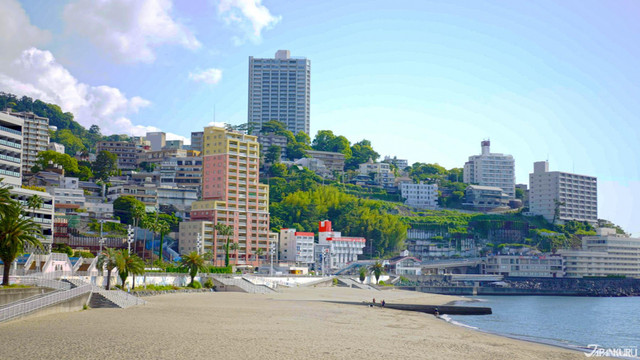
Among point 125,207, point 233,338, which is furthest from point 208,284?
point 125,207

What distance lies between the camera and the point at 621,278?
195 m

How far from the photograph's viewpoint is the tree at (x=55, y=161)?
174375 mm

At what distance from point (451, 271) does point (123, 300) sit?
490 feet

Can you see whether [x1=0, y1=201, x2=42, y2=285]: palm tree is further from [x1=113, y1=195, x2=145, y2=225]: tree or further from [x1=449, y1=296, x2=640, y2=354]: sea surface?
[x1=113, y1=195, x2=145, y2=225]: tree

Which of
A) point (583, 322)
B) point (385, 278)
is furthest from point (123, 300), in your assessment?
point (385, 278)

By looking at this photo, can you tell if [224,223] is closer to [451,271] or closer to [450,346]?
[451,271]

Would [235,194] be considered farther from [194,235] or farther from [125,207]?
[125,207]

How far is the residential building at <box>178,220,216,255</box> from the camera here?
482ft

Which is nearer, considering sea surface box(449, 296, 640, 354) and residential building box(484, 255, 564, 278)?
sea surface box(449, 296, 640, 354)

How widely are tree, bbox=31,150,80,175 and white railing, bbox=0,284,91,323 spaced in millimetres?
134711

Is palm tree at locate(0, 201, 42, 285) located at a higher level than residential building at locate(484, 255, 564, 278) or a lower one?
higher

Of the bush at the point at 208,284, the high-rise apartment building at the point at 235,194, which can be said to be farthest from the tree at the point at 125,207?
the bush at the point at 208,284

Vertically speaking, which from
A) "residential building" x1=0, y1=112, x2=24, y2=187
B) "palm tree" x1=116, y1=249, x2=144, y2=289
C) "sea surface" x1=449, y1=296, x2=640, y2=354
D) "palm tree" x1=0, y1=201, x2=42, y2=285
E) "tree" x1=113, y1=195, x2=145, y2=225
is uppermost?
"residential building" x1=0, y1=112, x2=24, y2=187

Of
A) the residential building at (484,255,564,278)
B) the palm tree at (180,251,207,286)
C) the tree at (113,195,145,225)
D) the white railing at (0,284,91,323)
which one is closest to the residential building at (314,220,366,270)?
the residential building at (484,255,564,278)
